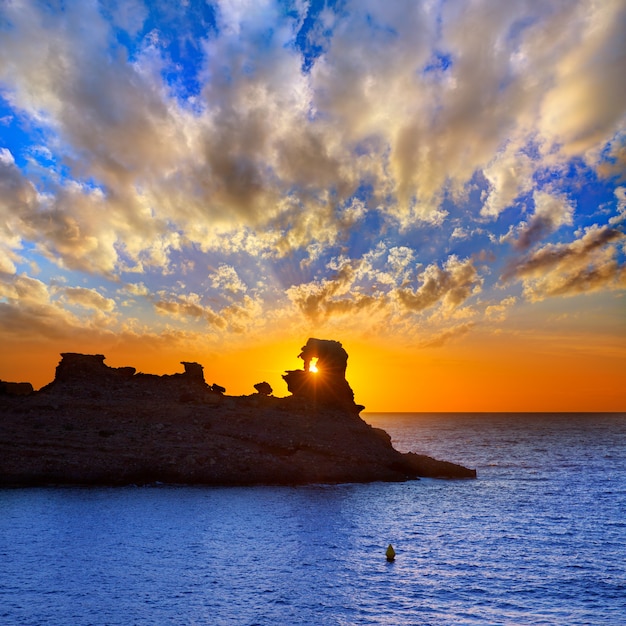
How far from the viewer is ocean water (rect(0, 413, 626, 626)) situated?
2208cm

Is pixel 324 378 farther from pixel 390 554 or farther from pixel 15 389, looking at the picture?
pixel 390 554

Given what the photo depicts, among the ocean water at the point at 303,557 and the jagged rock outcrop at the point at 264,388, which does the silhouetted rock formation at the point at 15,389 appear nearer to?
the ocean water at the point at 303,557

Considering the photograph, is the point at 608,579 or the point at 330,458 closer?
the point at 608,579

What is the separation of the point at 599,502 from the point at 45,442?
64.2m

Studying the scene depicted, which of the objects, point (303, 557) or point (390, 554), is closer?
point (303, 557)

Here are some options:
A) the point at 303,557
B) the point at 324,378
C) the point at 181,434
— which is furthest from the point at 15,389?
the point at 303,557

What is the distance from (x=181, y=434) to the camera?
198 ft

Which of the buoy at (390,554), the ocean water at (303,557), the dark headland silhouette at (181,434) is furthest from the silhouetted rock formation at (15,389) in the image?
the buoy at (390,554)

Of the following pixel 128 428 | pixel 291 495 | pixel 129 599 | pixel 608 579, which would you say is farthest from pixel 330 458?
pixel 129 599

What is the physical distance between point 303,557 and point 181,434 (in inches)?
1344

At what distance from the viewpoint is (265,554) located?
3039 centimetres

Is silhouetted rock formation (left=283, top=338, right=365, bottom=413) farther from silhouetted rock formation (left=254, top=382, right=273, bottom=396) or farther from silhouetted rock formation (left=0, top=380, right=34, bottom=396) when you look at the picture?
silhouetted rock formation (left=0, top=380, right=34, bottom=396)

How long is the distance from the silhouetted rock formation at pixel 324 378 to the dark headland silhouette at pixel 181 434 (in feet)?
0.76

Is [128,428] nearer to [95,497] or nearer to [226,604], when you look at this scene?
[95,497]
